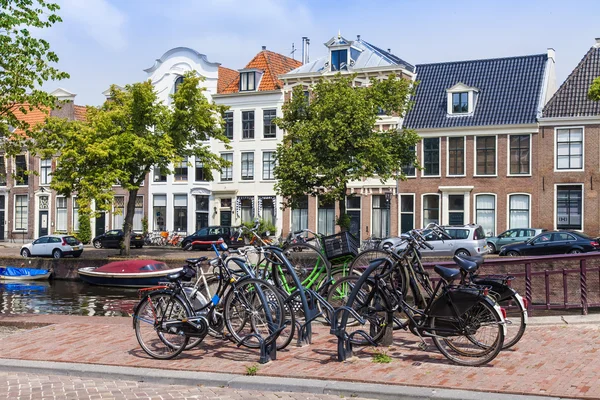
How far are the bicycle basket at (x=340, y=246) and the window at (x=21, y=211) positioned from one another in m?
45.9

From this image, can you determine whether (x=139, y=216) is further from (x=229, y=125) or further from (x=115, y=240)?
(x=229, y=125)

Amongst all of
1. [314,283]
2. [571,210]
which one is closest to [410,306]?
[314,283]

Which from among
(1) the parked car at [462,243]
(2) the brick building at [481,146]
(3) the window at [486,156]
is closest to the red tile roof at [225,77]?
(2) the brick building at [481,146]

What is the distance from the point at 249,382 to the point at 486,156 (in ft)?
107

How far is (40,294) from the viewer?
87.3 ft

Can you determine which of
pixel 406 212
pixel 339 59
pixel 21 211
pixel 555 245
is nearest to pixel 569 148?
pixel 406 212

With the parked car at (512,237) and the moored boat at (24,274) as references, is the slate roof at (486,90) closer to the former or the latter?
the parked car at (512,237)

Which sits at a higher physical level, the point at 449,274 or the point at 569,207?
the point at 569,207

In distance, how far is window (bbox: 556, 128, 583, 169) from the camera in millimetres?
36625

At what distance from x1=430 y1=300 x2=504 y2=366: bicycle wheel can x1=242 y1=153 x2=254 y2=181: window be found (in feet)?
125

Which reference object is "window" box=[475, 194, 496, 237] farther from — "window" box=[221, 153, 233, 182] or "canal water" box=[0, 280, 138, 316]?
"canal water" box=[0, 280, 138, 316]

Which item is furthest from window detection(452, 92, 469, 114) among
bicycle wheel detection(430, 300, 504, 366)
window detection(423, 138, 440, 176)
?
bicycle wheel detection(430, 300, 504, 366)

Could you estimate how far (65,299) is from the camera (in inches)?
987

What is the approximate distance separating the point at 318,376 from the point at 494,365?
6.18 feet
